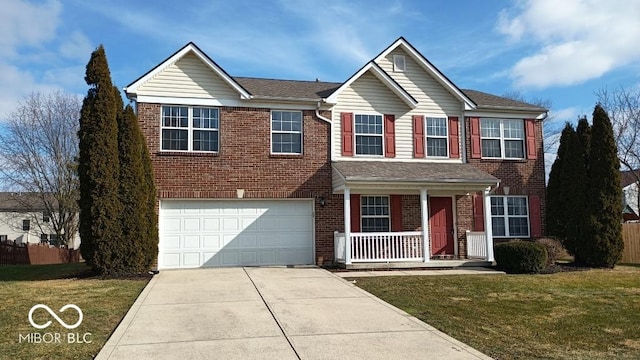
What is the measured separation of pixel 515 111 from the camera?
18516 millimetres

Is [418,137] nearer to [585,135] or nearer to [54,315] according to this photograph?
[585,135]

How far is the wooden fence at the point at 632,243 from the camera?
19.3m

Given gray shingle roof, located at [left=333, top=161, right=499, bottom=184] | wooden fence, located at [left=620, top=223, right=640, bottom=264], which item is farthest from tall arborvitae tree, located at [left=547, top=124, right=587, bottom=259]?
wooden fence, located at [left=620, top=223, right=640, bottom=264]

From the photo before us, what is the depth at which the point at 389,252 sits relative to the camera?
1557 centimetres

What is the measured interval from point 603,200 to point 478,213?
155 inches

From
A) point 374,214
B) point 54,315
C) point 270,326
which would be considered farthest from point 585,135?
point 54,315

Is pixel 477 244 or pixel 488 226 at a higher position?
pixel 488 226

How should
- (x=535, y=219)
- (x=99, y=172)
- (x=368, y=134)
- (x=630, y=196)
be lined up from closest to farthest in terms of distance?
(x=99, y=172)
(x=368, y=134)
(x=535, y=219)
(x=630, y=196)

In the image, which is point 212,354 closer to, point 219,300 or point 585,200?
point 219,300

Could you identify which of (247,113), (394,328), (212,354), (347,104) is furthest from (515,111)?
(212,354)

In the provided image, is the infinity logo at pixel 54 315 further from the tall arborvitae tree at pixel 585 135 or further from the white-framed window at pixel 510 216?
the tall arborvitae tree at pixel 585 135

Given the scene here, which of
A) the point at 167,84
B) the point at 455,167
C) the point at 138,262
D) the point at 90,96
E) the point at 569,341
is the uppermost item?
the point at 167,84

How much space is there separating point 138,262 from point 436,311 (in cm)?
806

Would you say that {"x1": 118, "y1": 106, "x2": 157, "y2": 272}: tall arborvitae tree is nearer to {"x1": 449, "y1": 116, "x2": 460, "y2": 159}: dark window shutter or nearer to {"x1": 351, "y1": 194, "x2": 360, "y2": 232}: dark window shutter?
{"x1": 351, "y1": 194, "x2": 360, "y2": 232}: dark window shutter
